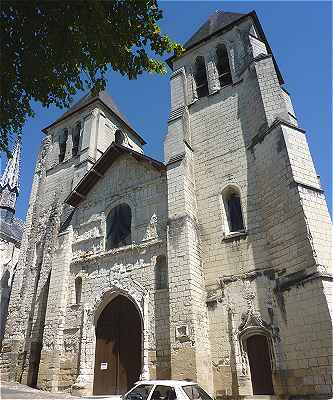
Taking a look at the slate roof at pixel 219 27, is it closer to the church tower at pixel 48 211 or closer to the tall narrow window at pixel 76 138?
the church tower at pixel 48 211

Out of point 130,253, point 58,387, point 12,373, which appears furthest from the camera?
point 12,373

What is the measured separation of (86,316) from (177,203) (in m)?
5.00

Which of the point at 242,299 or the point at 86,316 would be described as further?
the point at 86,316

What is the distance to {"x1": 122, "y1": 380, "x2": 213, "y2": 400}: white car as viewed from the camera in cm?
593

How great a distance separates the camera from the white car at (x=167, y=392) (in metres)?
5.93

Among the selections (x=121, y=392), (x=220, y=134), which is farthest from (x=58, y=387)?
(x=220, y=134)

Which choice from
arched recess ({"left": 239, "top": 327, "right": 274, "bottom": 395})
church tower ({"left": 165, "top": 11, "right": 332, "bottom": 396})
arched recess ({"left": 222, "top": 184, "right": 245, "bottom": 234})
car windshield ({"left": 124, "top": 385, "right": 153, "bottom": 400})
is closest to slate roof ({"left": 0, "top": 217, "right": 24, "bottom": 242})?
church tower ({"left": 165, "top": 11, "right": 332, "bottom": 396})

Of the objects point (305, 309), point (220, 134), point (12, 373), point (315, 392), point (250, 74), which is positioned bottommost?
point (315, 392)

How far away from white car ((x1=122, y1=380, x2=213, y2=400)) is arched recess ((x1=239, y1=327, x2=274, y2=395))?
354cm

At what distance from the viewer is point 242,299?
33.2 ft

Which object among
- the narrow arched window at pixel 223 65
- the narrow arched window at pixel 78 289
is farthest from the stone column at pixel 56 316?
the narrow arched window at pixel 223 65

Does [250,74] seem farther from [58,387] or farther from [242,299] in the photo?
[58,387]

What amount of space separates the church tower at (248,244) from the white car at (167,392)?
113 inches

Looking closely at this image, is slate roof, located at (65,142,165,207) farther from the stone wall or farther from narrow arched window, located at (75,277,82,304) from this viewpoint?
narrow arched window, located at (75,277,82,304)
